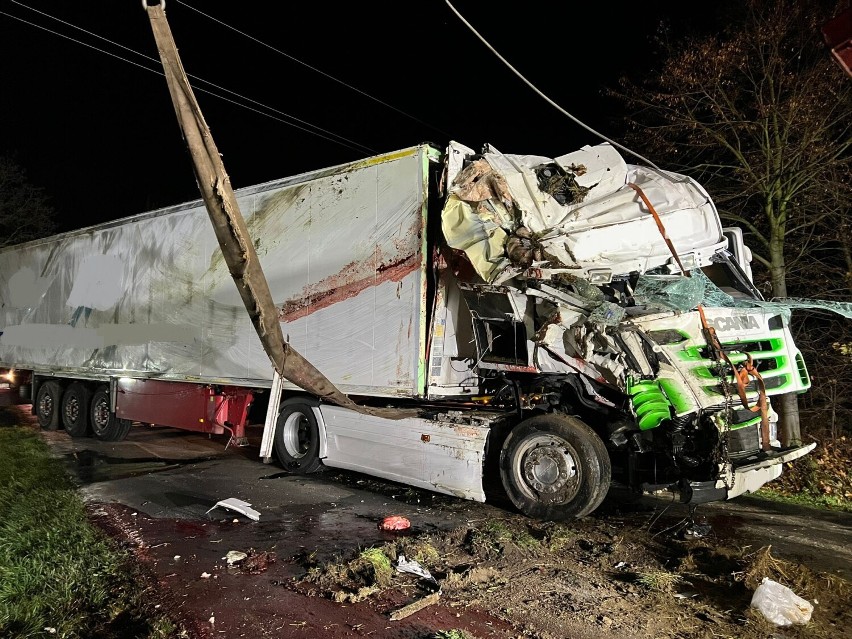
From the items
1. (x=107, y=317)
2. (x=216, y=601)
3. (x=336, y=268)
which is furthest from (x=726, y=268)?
(x=107, y=317)

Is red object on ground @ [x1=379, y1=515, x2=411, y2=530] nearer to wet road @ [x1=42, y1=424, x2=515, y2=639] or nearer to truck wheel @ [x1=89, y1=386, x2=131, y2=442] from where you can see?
wet road @ [x1=42, y1=424, x2=515, y2=639]

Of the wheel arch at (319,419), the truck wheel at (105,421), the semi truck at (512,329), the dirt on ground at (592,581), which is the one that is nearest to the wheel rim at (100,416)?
the truck wheel at (105,421)

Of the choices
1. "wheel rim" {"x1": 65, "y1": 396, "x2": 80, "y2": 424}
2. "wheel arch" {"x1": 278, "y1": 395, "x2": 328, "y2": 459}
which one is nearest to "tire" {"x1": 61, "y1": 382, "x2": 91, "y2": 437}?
"wheel rim" {"x1": 65, "y1": 396, "x2": 80, "y2": 424}

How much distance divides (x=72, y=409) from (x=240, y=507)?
298 inches

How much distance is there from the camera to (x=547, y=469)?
550 cm

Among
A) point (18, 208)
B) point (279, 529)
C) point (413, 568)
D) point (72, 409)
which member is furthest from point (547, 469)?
point (18, 208)

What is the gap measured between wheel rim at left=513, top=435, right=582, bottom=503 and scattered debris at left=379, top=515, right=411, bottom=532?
113 centimetres

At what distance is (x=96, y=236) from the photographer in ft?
34.6

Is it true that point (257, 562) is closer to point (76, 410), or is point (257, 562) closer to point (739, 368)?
point (739, 368)

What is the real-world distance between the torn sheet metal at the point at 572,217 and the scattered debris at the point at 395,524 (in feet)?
7.78

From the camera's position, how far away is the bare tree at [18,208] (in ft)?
80.8

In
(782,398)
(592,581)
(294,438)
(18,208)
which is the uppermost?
(18,208)

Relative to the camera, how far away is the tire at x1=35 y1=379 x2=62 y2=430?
464 inches

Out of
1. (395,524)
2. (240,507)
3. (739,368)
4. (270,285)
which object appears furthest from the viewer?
(270,285)
